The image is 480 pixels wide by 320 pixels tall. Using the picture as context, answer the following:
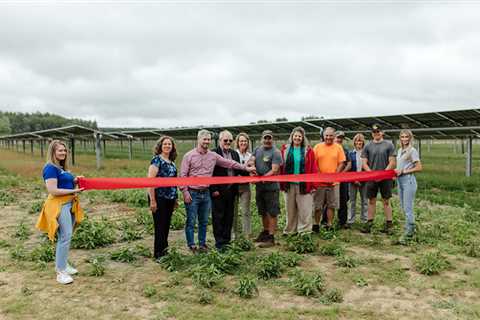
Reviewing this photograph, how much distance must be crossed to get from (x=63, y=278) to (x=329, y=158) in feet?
15.1

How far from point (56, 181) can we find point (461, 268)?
5426 millimetres

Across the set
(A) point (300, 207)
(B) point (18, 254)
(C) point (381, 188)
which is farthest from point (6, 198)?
(C) point (381, 188)

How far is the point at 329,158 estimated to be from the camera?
682cm

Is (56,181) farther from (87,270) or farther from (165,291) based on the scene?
(165,291)

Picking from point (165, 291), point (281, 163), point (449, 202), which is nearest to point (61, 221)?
point (165, 291)

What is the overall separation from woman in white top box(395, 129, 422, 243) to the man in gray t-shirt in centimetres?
209

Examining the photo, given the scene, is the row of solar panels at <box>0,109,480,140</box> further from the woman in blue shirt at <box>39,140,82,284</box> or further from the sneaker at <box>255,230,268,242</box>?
the woman in blue shirt at <box>39,140,82,284</box>

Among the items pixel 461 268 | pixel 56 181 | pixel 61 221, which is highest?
pixel 56 181

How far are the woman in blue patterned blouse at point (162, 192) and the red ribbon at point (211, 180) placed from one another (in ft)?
0.51

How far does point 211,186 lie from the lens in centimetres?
596

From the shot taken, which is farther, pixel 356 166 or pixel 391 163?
pixel 356 166

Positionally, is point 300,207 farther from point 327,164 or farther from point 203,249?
point 203,249

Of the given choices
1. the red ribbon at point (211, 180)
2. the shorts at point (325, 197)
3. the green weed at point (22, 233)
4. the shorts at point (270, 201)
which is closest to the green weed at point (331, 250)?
the shorts at point (270, 201)

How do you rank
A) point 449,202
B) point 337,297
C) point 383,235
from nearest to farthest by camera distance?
1. point 337,297
2. point 383,235
3. point 449,202
